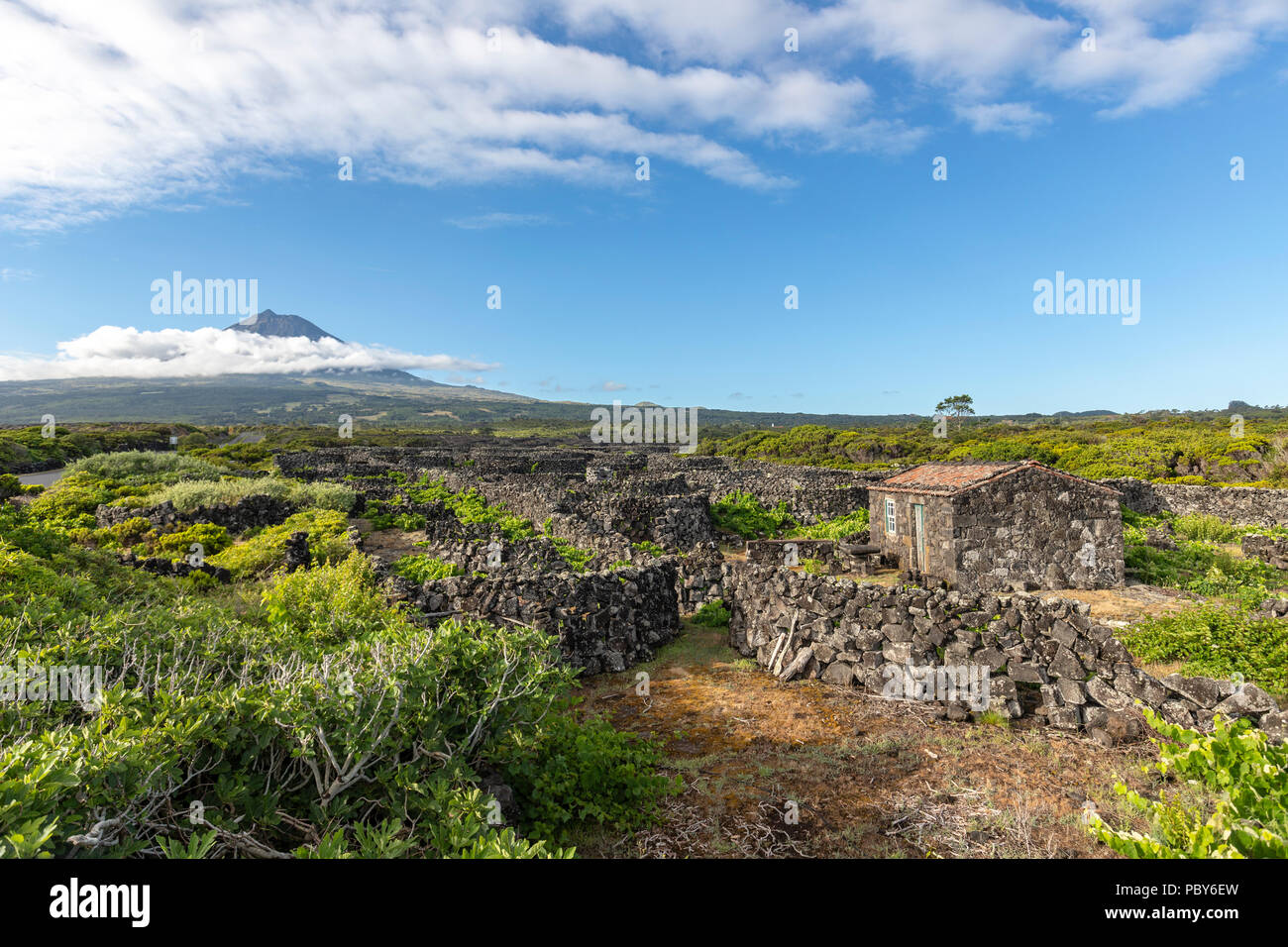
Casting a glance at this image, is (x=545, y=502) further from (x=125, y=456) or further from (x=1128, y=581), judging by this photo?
(x=125, y=456)

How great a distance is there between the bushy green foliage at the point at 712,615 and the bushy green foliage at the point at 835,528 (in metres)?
9.26

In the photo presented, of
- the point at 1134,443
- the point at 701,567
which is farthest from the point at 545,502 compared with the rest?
the point at 1134,443

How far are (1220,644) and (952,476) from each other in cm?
793

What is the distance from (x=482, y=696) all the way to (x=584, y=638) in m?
4.50

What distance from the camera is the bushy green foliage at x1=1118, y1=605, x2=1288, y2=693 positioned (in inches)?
320

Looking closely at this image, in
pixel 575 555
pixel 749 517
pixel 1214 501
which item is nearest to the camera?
pixel 575 555

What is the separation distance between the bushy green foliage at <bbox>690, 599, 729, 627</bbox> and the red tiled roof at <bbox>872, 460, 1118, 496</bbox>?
6393 mm

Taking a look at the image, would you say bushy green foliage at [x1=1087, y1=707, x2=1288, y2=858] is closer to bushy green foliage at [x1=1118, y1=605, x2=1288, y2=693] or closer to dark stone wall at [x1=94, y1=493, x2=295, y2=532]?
bushy green foliage at [x1=1118, y1=605, x2=1288, y2=693]

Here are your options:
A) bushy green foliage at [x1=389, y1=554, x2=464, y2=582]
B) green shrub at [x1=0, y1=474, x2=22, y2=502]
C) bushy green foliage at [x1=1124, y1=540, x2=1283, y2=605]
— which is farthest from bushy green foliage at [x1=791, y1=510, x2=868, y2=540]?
green shrub at [x1=0, y1=474, x2=22, y2=502]

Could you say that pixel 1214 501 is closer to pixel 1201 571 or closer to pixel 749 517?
pixel 1201 571

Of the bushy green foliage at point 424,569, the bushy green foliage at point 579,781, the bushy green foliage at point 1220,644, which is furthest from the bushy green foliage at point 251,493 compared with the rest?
the bushy green foliage at point 1220,644

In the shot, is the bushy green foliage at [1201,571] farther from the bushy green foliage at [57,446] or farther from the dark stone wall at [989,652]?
the bushy green foliage at [57,446]

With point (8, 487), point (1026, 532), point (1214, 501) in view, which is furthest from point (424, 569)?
point (1214, 501)

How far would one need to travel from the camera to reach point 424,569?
A: 12.7 m
